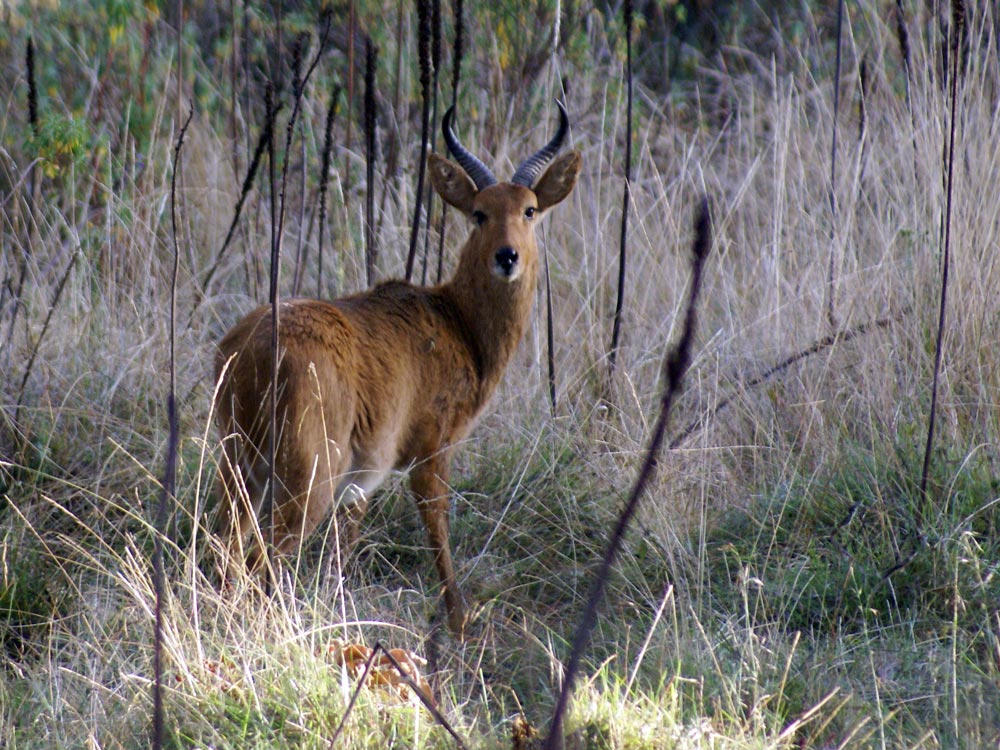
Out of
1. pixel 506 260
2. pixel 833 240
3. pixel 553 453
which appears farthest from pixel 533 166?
pixel 833 240

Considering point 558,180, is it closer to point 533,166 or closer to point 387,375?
point 533,166

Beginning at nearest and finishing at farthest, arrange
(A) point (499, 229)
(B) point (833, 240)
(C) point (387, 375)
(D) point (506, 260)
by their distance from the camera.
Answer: (C) point (387, 375) < (D) point (506, 260) < (A) point (499, 229) < (B) point (833, 240)

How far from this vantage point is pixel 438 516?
4688 millimetres

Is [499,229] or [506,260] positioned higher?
[499,229]

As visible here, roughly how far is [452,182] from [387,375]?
46.4 inches

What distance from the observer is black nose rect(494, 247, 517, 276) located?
16.3 ft

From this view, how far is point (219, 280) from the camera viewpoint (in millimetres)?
6820

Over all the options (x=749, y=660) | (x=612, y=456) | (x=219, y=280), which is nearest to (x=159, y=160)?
(x=219, y=280)

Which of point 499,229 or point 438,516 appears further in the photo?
point 499,229

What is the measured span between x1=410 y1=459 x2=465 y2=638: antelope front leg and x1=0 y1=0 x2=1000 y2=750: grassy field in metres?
0.12

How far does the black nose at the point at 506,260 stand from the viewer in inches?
195

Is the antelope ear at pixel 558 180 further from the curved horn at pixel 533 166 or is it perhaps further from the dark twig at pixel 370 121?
the dark twig at pixel 370 121

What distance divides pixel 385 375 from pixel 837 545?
1755 millimetres

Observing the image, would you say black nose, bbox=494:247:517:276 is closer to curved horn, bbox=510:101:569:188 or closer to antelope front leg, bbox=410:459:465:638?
curved horn, bbox=510:101:569:188
